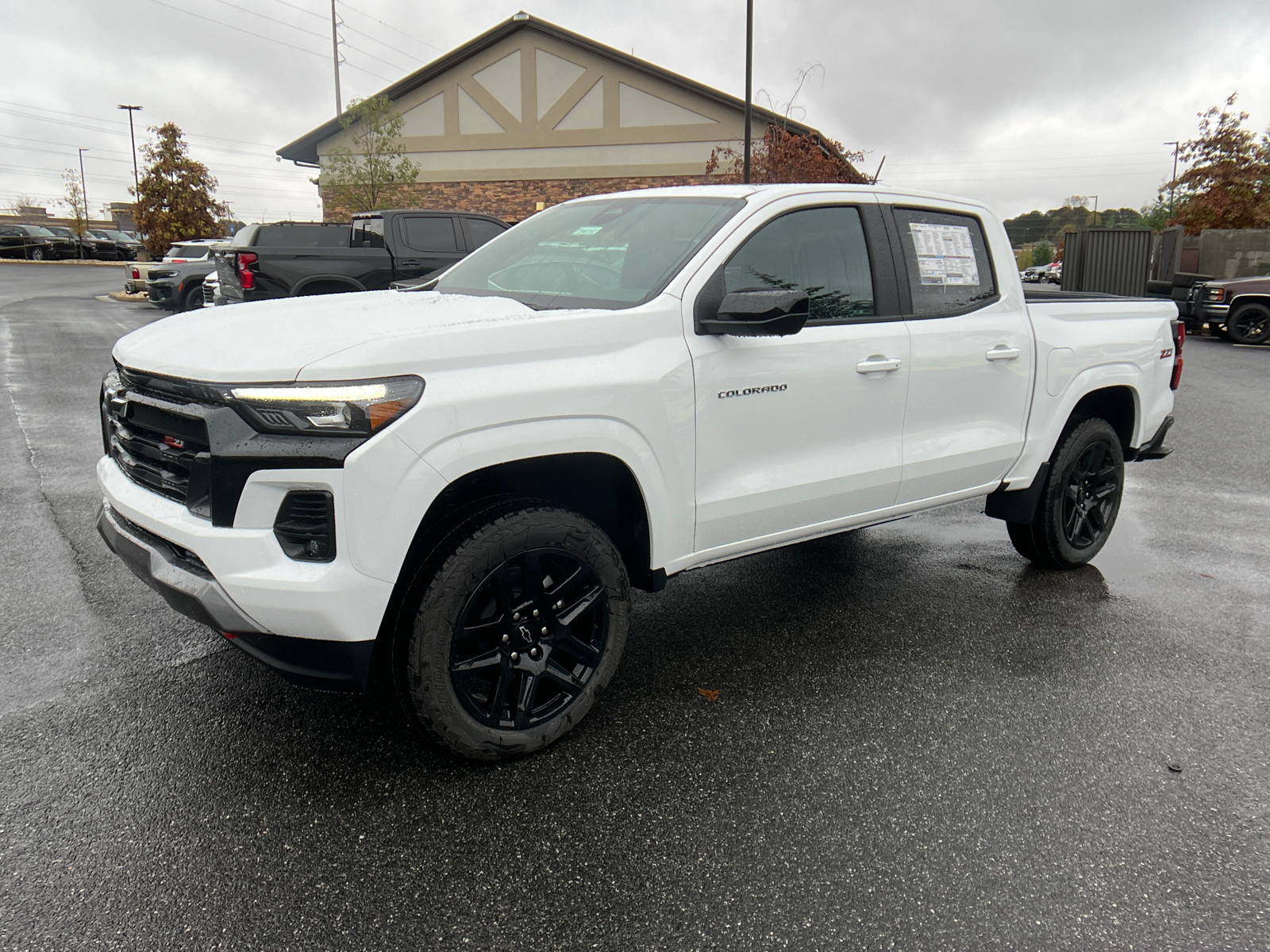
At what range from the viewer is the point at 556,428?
9.36 ft

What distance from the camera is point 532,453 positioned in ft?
9.22

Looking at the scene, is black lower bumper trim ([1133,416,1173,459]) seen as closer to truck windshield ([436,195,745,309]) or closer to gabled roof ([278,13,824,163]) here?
truck windshield ([436,195,745,309])

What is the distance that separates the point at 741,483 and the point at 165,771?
2139 millimetres

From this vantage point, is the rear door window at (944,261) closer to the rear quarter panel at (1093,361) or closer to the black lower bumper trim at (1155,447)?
the rear quarter panel at (1093,361)

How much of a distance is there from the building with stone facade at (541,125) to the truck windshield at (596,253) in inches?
998

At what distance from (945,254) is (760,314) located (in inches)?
63.0

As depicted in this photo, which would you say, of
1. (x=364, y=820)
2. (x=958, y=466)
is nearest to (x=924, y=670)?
(x=958, y=466)

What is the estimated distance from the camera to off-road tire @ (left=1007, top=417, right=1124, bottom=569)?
478 centimetres

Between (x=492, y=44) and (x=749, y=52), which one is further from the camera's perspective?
(x=492, y=44)

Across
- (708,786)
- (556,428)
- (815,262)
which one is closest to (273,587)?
(556,428)

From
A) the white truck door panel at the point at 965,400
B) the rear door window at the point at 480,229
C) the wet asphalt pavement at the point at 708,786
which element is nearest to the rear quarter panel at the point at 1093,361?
the white truck door panel at the point at 965,400

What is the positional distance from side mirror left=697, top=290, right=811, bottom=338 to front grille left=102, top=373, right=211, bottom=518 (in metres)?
1.65

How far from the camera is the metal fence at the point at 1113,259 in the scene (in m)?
23.8

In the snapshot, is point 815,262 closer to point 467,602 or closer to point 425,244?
point 467,602
